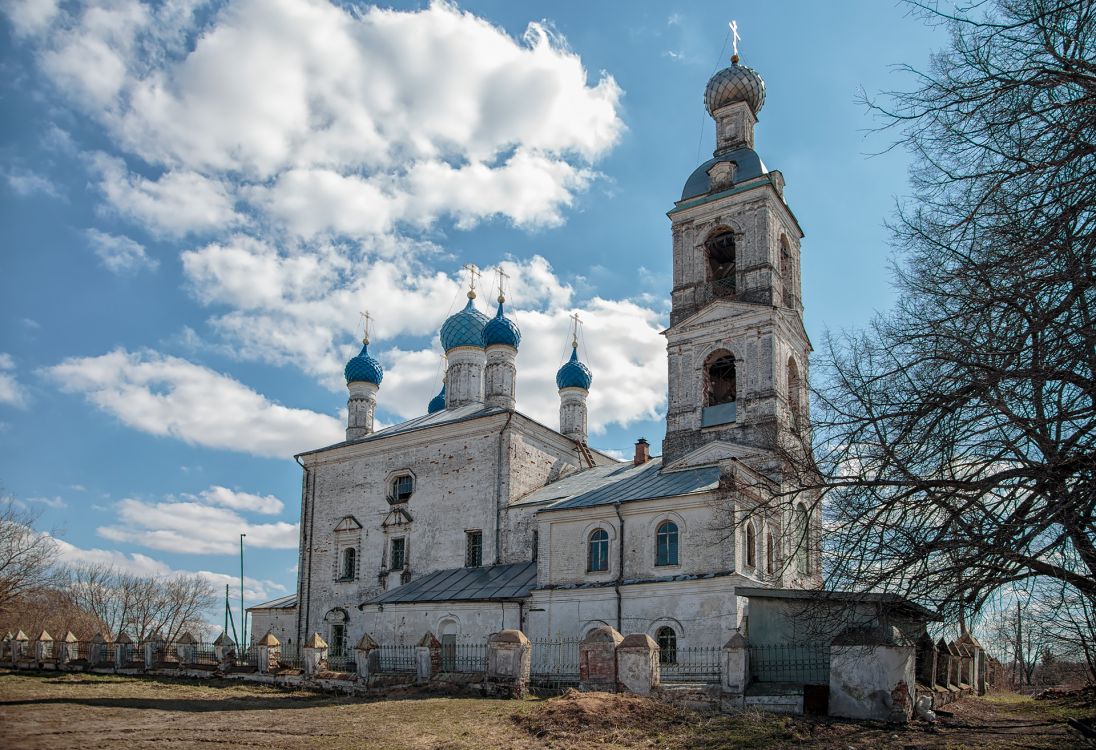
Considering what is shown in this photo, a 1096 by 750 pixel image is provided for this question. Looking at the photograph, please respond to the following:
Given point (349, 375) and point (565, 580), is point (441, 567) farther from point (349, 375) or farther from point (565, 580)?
point (349, 375)

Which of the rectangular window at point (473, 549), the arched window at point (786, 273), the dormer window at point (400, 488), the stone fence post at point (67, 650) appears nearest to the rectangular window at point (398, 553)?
the dormer window at point (400, 488)

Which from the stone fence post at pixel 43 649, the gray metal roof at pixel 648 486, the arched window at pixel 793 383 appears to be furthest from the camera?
the stone fence post at pixel 43 649

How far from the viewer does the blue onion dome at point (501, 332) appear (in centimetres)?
2664

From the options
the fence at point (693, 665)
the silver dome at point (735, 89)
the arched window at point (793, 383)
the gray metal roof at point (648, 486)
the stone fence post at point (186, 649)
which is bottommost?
the stone fence post at point (186, 649)

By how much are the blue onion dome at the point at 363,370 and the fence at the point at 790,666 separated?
1802 cm

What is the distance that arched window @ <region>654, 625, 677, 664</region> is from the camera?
17.3 metres

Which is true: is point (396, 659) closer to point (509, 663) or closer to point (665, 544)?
point (665, 544)

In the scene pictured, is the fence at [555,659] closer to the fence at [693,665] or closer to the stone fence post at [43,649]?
the fence at [693,665]

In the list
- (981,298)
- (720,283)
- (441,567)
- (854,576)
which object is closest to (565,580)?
(441,567)

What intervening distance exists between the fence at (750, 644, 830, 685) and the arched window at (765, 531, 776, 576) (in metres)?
4.68

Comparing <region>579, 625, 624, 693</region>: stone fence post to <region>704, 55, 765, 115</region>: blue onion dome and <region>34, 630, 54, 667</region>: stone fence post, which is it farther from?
<region>34, 630, 54, 667</region>: stone fence post

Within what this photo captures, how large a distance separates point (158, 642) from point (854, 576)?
1875 centimetres

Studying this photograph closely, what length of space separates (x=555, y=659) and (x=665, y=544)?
3.25 m

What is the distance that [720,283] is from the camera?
70.8ft
